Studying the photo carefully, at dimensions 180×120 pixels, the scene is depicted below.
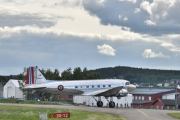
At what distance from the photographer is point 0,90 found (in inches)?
6580

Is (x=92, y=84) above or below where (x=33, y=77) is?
below

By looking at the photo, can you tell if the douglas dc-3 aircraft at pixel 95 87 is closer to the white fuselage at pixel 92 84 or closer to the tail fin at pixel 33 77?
the white fuselage at pixel 92 84

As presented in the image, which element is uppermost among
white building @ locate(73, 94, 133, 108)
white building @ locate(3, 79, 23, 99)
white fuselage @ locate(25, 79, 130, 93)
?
white building @ locate(3, 79, 23, 99)

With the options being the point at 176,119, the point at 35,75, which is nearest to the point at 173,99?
the point at 35,75

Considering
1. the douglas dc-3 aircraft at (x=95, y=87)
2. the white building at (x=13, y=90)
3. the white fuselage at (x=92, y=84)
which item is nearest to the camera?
the douglas dc-3 aircraft at (x=95, y=87)

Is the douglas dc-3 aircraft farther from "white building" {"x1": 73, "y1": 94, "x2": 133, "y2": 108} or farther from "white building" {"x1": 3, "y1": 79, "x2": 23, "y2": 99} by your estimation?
"white building" {"x1": 3, "y1": 79, "x2": 23, "y2": 99}

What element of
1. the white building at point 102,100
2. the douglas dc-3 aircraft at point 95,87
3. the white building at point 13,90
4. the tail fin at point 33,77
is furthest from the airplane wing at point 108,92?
the white building at point 13,90

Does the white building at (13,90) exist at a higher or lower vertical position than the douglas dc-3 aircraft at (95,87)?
higher

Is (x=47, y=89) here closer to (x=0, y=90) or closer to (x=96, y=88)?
(x=96, y=88)

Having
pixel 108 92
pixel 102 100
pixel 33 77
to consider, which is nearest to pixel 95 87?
pixel 108 92

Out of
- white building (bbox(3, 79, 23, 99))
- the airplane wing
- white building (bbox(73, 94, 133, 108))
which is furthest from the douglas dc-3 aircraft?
white building (bbox(3, 79, 23, 99))

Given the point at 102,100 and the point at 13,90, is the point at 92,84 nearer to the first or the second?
the point at 102,100

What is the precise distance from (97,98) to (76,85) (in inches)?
135

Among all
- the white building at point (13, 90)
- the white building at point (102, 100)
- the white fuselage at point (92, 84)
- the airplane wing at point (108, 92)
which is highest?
the white building at point (13, 90)
